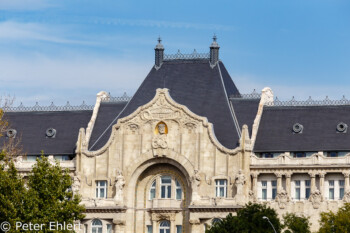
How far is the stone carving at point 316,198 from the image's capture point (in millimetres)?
171000

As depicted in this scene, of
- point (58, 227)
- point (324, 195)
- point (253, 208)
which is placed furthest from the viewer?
point (324, 195)

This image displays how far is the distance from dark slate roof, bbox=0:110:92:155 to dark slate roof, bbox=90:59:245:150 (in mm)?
3592

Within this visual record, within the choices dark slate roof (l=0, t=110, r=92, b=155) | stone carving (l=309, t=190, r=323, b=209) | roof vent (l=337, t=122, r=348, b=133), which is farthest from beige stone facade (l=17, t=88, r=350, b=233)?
roof vent (l=337, t=122, r=348, b=133)

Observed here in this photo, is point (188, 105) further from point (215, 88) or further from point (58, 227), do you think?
point (58, 227)

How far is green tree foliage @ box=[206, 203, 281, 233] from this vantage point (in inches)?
6211

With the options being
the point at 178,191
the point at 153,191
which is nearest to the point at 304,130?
the point at 178,191

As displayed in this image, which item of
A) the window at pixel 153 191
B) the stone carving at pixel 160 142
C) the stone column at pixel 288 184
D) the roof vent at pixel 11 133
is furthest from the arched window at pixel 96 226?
the stone column at pixel 288 184

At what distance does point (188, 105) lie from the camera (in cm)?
17962

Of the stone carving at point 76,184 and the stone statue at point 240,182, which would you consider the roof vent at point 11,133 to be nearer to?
the stone carving at point 76,184

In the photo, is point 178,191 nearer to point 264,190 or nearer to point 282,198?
point 264,190

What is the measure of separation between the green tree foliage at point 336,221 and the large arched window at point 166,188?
892 inches

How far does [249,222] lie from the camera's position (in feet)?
524

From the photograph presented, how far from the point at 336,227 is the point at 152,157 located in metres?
28.5

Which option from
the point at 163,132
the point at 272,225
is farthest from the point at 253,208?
the point at 163,132
